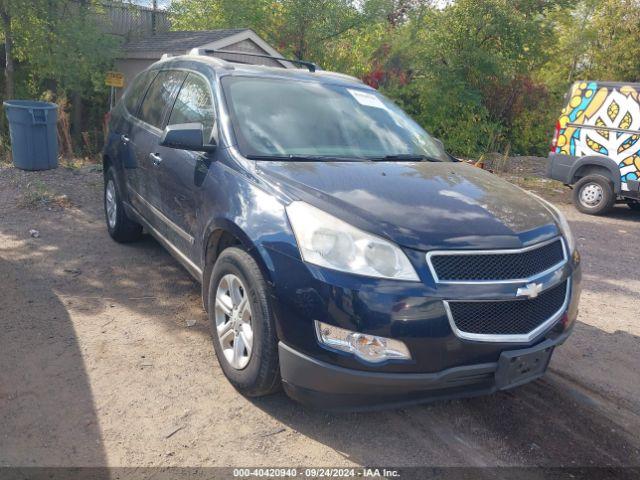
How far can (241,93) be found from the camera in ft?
13.1

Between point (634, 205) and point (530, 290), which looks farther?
point (634, 205)

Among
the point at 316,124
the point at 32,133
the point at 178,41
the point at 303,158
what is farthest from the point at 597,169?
the point at 178,41

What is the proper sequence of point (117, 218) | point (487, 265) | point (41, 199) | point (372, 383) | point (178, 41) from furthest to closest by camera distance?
point (178, 41)
point (41, 199)
point (117, 218)
point (487, 265)
point (372, 383)

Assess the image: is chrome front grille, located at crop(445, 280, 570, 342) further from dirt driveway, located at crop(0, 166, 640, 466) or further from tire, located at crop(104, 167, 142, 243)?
tire, located at crop(104, 167, 142, 243)

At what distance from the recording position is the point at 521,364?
284 cm

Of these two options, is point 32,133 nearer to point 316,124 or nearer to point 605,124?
point 316,124

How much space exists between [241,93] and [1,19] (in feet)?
41.8

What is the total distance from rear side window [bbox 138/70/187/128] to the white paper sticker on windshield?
4.49 ft

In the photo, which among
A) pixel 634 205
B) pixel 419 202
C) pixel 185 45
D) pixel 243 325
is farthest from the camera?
pixel 185 45

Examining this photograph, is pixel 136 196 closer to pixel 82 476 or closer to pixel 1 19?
pixel 82 476

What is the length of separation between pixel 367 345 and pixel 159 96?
329 centimetres

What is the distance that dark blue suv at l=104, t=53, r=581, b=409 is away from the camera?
2.68 m

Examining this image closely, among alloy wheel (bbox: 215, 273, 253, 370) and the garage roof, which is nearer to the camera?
alloy wheel (bbox: 215, 273, 253, 370)

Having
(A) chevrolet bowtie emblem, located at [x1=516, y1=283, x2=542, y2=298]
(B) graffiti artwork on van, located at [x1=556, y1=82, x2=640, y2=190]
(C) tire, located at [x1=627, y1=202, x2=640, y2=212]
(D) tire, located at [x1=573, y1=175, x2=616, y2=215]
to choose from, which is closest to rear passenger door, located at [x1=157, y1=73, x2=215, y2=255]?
(A) chevrolet bowtie emblem, located at [x1=516, y1=283, x2=542, y2=298]
